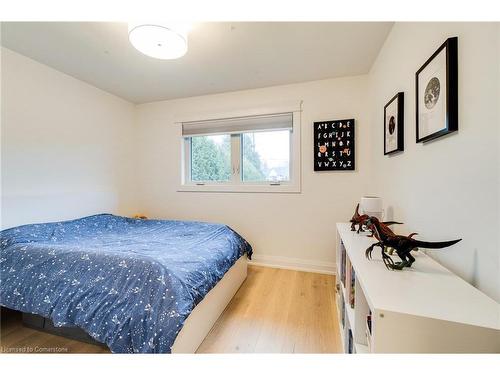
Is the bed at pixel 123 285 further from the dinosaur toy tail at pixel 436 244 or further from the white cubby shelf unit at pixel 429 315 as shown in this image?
the dinosaur toy tail at pixel 436 244

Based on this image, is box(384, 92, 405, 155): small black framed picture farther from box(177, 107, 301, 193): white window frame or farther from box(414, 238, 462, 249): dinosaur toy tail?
box(177, 107, 301, 193): white window frame

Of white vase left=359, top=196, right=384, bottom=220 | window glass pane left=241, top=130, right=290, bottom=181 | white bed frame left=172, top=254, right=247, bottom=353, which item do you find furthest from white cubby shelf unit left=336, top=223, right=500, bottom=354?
window glass pane left=241, top=130, right=290, bottom=181

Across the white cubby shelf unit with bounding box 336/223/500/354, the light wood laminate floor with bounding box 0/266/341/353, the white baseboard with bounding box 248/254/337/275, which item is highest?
the white cubby shelf unit with bounding box 336/223/500/354

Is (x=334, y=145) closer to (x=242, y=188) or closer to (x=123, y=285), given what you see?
(x=242, y=188)

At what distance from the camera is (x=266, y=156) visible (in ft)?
9.30

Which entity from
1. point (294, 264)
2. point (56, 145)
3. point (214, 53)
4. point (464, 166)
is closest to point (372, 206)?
point (464, 166)

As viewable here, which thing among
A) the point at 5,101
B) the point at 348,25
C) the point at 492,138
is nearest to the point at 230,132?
the point at 348,25

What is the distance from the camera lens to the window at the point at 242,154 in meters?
2.70

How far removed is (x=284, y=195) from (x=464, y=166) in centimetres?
190

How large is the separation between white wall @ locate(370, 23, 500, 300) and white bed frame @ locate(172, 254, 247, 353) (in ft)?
4.58

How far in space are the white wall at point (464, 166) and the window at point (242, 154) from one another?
1.39 meters

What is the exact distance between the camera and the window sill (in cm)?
266
